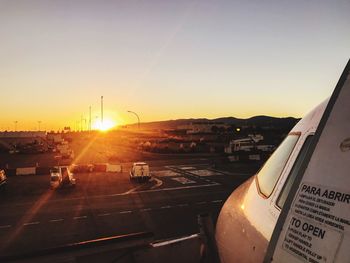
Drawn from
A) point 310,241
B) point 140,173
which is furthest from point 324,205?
point 140,173

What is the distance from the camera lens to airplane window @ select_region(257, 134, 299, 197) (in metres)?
3.78

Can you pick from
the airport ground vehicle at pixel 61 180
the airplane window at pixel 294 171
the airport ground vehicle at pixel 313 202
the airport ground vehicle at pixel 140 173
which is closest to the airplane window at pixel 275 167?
the airport ground vehicle at pixel 313 202

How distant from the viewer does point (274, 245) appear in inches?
101

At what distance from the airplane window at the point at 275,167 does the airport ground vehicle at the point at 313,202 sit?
156mm

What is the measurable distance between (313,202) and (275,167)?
1.74 metres

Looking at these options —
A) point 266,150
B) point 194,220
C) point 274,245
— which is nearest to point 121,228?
point 194,220

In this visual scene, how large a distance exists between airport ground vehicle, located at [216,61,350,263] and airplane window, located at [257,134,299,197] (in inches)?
6.2

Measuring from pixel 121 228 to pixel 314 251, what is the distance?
51.9 ft

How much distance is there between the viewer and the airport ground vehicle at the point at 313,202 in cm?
207

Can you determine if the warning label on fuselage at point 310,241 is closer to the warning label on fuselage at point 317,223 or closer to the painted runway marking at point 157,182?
the warning label on fuselage at point 317,223

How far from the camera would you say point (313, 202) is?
2311 millimetres

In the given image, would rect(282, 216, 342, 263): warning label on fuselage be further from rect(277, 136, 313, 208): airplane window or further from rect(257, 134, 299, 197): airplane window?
rect(257, 134, 299, 197): airplane window

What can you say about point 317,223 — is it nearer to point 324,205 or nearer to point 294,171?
point 324,205

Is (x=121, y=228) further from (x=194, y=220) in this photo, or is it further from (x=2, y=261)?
(x=2, y=261)
